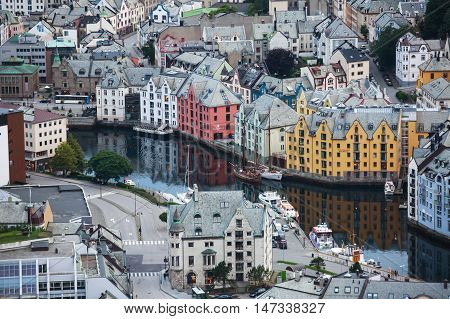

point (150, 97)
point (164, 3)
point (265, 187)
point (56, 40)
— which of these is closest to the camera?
point (265, 187)

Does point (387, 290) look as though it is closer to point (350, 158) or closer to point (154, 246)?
point (154, 246)

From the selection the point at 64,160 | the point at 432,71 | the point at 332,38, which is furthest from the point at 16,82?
the point at 432,71

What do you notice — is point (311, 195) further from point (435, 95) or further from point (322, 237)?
point (435, 95)

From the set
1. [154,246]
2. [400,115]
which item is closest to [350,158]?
[400,115]

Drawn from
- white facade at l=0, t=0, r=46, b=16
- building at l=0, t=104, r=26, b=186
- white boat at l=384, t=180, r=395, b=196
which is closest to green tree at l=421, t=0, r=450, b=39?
white boat at l=384, t=180, r=395, b=196

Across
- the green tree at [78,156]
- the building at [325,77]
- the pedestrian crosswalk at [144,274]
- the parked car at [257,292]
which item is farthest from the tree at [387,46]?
the parked car at [257,292]

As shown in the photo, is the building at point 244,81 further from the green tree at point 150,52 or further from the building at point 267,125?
the green tree at point 150,52
